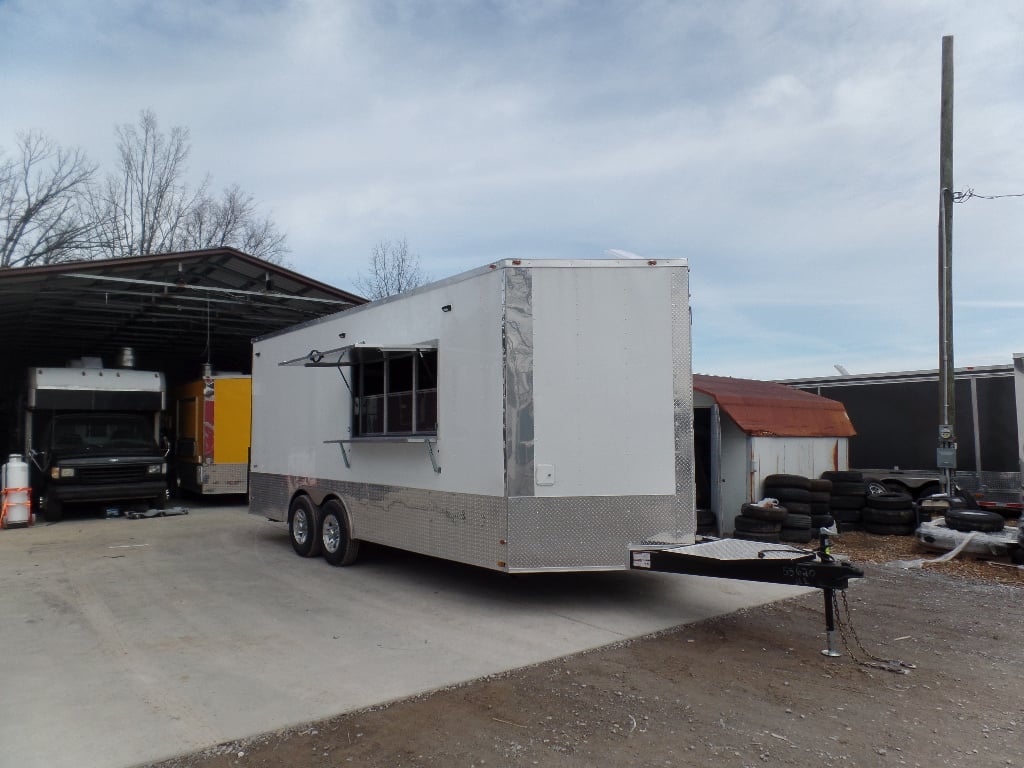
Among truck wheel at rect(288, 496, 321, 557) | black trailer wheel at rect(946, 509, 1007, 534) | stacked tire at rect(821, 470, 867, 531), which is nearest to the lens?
black trailer wheel at rect(946, 509, 1007, 534)

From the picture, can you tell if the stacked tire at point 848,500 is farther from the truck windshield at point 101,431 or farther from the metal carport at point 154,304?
the truck windshield at point 101,431

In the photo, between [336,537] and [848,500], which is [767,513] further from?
[336,537]

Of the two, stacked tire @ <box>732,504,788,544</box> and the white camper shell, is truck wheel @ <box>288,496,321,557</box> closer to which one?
the white camper shell

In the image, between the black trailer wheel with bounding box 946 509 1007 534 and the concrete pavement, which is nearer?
the concrete pavement

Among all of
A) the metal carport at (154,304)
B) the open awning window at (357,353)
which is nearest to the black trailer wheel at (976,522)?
the open awning window at (357,353)

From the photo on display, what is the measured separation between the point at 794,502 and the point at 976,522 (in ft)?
7.23

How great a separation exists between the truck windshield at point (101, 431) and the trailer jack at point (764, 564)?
40.0 ft

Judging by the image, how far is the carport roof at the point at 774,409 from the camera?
1111 cm

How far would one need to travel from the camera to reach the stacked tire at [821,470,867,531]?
37.7 ft

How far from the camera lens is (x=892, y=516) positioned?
11.1 metres

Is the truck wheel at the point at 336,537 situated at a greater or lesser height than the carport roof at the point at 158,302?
lesser

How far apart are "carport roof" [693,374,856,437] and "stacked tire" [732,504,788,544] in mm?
1528

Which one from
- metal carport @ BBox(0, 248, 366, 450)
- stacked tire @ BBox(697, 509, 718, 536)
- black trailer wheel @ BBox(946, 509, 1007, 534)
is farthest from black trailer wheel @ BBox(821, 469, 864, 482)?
metal carport @ BBox(0, 248, 366, 450)

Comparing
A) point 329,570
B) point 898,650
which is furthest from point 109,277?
point 898,650
